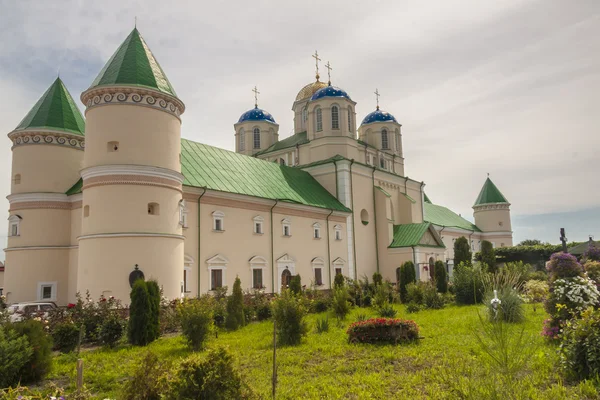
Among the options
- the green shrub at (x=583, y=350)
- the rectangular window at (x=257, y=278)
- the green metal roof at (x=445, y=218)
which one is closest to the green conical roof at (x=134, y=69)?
the rectangular window at (x=257, y=278)

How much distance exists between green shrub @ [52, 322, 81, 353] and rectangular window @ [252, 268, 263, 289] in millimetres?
10836

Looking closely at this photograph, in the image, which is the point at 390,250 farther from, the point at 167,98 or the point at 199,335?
the point at 199,335

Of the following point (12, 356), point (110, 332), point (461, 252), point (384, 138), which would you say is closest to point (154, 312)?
point (110, 332)

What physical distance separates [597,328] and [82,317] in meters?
11.8

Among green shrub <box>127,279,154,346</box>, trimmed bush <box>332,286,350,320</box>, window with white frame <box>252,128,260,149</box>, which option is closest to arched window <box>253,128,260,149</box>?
window with white frame <box>252,128,260,149</box>

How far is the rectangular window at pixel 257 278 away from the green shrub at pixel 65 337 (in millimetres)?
10836

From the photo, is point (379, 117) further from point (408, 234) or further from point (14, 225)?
point (14, 225)

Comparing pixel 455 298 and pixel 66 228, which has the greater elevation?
pixel 66 228

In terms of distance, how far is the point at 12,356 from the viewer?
826 cm

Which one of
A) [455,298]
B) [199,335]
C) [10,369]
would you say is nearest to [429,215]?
[455,298]

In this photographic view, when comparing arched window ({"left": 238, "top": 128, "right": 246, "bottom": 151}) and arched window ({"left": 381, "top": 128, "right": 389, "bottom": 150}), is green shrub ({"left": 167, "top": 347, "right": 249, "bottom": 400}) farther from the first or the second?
arched window ({"left": 238, "top": 128, "right": 246, "bottom": 151})

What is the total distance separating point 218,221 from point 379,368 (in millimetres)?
13267

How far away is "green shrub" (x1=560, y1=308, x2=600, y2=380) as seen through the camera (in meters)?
7.52

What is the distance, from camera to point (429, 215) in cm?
4684
